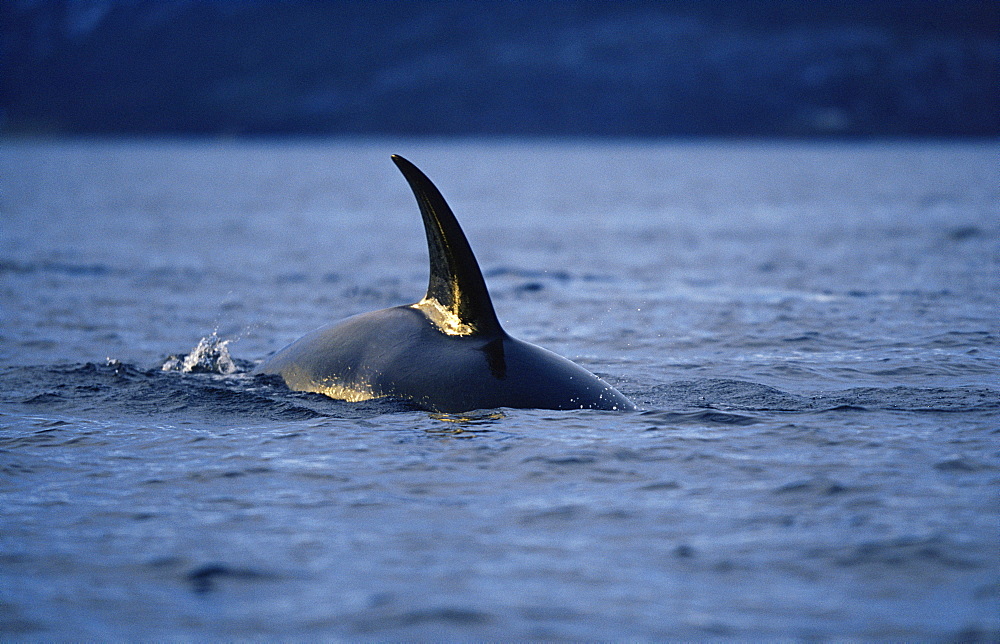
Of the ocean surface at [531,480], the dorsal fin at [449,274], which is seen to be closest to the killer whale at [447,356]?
the dorsal fin at [449,274]

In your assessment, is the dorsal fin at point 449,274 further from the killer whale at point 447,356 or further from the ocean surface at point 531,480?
the ocean surface at point 531,480

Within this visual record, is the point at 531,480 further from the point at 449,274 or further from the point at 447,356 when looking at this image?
the point at 449,274

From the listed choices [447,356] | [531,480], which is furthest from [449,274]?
[531,480]

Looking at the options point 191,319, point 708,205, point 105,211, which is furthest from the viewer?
point 708,205

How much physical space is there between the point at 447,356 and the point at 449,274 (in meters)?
0.73

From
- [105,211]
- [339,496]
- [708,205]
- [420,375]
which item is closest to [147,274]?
[420,375]

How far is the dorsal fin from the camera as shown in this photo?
10289mm

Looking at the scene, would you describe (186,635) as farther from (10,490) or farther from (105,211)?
(105,211)

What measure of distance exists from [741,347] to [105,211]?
37841 mm

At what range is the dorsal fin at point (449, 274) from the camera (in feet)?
33.8

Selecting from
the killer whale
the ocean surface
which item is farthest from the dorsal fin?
the ocean surface

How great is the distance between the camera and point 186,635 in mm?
6297

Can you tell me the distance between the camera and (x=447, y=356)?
10.6 metres

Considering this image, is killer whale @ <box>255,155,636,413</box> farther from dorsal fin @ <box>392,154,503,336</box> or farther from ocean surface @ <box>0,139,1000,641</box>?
ocean surface @ <box>0,139,1000,641</box>
